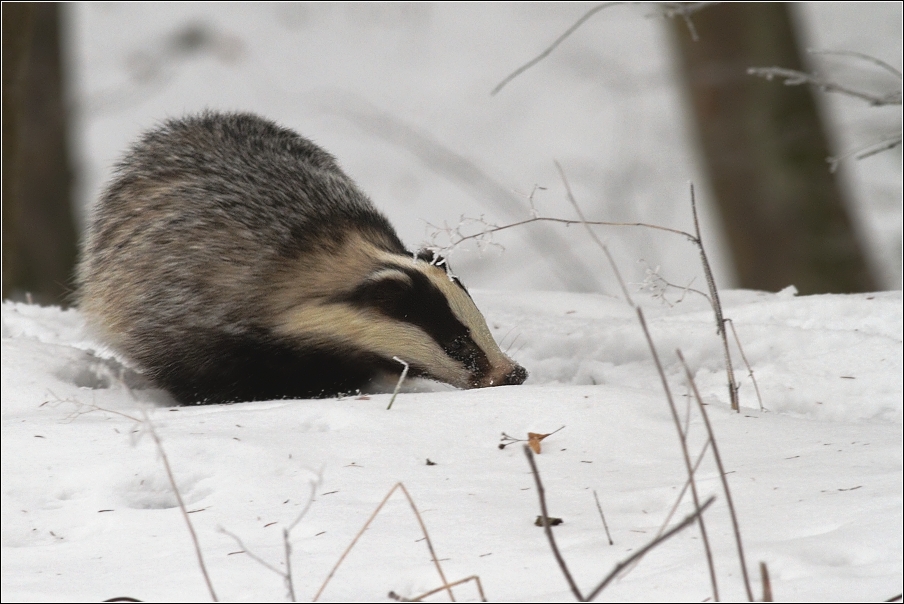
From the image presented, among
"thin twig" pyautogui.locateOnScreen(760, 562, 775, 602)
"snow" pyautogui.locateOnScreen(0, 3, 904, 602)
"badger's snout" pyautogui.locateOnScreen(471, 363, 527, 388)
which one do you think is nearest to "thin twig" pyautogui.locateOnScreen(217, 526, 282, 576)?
"snow" pyautogui.locateOnScreen(0, 3, 904, 602)

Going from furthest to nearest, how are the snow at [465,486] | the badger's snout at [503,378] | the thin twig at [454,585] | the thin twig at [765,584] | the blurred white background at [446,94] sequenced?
the blurred white background at [446,94] < the badger's snout at [503,378] < the snow at [465,486] < the thin twig at [454,585] < the thin twig at [765,584]

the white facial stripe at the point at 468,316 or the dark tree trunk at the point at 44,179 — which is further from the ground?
the white facial stripe at the point at 468,316

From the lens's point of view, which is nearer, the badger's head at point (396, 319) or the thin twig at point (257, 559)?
the thin twig at point (257, 559)

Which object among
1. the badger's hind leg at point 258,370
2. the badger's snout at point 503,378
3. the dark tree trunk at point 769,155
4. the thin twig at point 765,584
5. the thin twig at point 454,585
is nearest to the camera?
the thin twig at point 765,584

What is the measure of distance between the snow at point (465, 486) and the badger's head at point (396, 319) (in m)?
0.46

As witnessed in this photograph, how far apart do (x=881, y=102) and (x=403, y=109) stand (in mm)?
14722

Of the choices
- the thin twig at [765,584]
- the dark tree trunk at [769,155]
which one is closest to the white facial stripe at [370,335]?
the thin twig at [765,584]

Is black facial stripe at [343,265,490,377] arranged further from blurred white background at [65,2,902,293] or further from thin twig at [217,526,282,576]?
blurred white background at [65,2,902,293]

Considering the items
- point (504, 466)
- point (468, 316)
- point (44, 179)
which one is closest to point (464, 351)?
point (468, 316)

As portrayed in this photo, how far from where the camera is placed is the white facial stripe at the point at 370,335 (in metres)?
3.93

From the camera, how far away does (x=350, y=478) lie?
2.64m

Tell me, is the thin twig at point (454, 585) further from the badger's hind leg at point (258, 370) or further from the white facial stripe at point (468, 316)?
the badger's hind leg at point (258, 370)

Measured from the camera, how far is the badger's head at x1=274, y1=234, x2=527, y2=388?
3.90 meters

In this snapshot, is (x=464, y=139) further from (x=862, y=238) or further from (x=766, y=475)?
(x=766, y=475)
